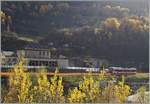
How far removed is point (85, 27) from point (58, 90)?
0.46m

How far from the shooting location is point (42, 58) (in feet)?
12.5

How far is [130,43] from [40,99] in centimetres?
71

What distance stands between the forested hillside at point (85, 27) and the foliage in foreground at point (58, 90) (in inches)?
6.4

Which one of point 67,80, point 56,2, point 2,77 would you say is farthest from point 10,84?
point 56,2

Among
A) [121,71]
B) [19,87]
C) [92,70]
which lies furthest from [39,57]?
[121,71]

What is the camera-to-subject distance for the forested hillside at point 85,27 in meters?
3.84

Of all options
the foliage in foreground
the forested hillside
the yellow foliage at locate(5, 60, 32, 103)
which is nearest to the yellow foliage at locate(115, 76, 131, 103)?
the foliage in foreground

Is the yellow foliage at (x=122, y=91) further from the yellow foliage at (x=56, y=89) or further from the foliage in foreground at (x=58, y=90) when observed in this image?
the yellow foliage at (x=56, y=89)

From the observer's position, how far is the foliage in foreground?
381 cm

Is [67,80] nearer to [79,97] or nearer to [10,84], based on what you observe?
[79,97]

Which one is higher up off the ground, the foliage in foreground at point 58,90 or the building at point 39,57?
the building at point 39,57

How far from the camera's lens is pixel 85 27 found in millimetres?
3873

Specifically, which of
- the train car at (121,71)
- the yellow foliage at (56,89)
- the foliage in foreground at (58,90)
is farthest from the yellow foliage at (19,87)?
the train car at (121,71)

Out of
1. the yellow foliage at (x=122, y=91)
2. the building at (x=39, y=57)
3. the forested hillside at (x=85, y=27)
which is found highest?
the forested hillside at (x=85, y=27)
